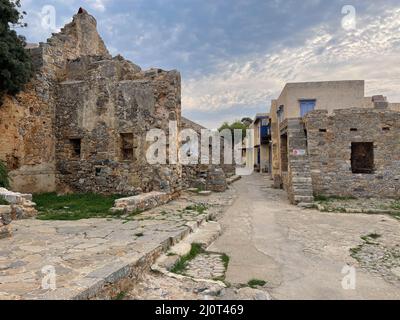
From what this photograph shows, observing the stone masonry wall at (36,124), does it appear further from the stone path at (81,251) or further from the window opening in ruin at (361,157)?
the window opening in ruin at (361,157)

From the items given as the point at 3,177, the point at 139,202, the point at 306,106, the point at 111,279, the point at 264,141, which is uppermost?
the point at 306,106

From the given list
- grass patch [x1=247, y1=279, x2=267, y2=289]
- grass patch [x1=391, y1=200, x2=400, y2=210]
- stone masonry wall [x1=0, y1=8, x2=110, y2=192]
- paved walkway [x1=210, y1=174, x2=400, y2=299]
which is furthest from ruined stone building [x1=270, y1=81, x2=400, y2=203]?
stone masonry wall [x1=0, y1=8, x2=110, y2=192]

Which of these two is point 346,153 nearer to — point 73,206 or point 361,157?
point 361,157

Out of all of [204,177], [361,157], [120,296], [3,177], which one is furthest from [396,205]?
[3,177]

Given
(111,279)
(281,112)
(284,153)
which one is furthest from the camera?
(281,112)

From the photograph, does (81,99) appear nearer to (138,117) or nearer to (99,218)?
(138,117)

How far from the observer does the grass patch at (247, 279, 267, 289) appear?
157 inches

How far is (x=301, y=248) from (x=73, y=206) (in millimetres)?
6486

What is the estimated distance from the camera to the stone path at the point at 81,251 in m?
3.10

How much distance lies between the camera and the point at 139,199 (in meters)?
8.17

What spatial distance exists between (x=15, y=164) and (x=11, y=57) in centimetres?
346

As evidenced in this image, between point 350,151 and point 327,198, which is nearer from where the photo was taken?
point 327,198

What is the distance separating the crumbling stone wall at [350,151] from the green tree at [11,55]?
10.4m

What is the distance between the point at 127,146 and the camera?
10.9 metres
